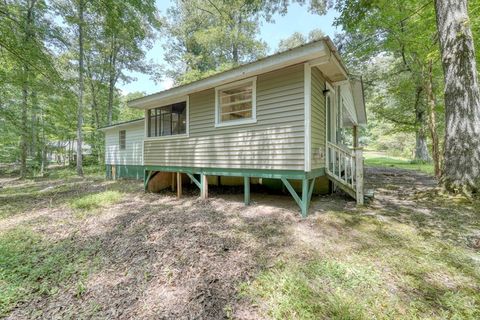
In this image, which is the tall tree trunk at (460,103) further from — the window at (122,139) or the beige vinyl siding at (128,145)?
the window at (122,139)

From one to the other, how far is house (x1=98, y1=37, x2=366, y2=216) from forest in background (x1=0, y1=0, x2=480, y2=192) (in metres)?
3.20

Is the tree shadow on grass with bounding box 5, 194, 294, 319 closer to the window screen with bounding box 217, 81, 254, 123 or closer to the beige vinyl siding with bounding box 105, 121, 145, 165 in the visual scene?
the window screen with bounding box 217, 81, 254, 123

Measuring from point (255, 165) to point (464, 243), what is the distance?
142 inches

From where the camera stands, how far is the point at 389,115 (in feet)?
53.7

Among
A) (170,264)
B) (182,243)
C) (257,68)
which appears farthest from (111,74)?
(170,264)

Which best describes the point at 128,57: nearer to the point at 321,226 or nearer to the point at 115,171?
the point at 115,171

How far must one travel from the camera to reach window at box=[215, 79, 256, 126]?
213 inches

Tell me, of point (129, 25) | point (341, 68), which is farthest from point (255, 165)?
point (129, 25)

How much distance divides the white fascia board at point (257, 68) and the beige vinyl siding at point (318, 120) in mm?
745

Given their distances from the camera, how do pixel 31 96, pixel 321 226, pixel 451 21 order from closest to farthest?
pixel 321 226, pixel 451 21, pixel 31 96

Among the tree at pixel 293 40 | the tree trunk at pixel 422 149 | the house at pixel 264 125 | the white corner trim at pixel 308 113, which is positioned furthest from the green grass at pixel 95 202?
the tree at pixel 293 40

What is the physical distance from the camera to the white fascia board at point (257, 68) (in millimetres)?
3998

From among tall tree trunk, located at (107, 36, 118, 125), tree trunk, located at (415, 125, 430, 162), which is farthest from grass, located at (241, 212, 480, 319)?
tall tree trunk, located at (107, 36, 118, 125)

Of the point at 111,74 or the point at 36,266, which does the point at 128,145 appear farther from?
the point at 111,74
